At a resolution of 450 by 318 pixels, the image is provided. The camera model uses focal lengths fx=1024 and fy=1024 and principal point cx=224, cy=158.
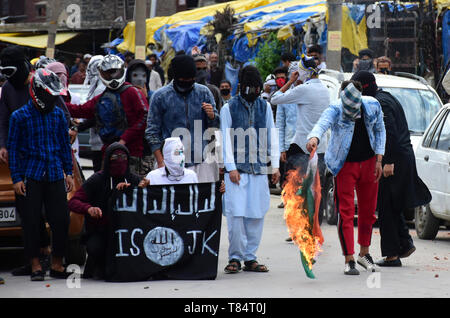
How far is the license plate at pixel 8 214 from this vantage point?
9.66 metres

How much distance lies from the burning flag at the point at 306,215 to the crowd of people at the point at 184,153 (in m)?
0.32

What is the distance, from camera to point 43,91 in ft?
30.4

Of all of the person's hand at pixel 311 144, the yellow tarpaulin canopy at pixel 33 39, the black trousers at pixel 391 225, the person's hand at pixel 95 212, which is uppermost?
the yellow tarpaulin canopy at pixel 33 39

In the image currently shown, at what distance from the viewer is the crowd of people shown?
928 centimetres

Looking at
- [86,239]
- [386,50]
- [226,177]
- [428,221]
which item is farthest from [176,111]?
[386,50]

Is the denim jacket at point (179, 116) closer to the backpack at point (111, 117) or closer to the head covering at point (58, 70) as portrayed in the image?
the backpack at point (111, 117)

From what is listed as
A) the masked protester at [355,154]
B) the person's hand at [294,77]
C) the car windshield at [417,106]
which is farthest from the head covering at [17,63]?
the car windshield at [417,106]

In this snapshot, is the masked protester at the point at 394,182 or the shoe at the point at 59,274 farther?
the masked protester at the point at 394,182

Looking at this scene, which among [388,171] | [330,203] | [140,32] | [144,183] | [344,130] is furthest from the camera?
[140,32]

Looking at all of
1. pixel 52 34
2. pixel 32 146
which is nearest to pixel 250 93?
pixel 32 146

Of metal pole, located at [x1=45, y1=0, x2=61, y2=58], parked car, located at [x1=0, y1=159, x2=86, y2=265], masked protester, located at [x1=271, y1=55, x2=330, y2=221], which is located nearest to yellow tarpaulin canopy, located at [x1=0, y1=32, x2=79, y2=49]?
metal pole, located at [x1=45, y1=0, x2=61, y2=58]

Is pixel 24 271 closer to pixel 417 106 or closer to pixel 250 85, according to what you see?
pixel 250 85

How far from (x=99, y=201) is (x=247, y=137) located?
62.4 inches

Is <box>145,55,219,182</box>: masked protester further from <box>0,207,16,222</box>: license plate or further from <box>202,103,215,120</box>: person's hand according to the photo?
<box>0,207,16,222</box>: license plate
